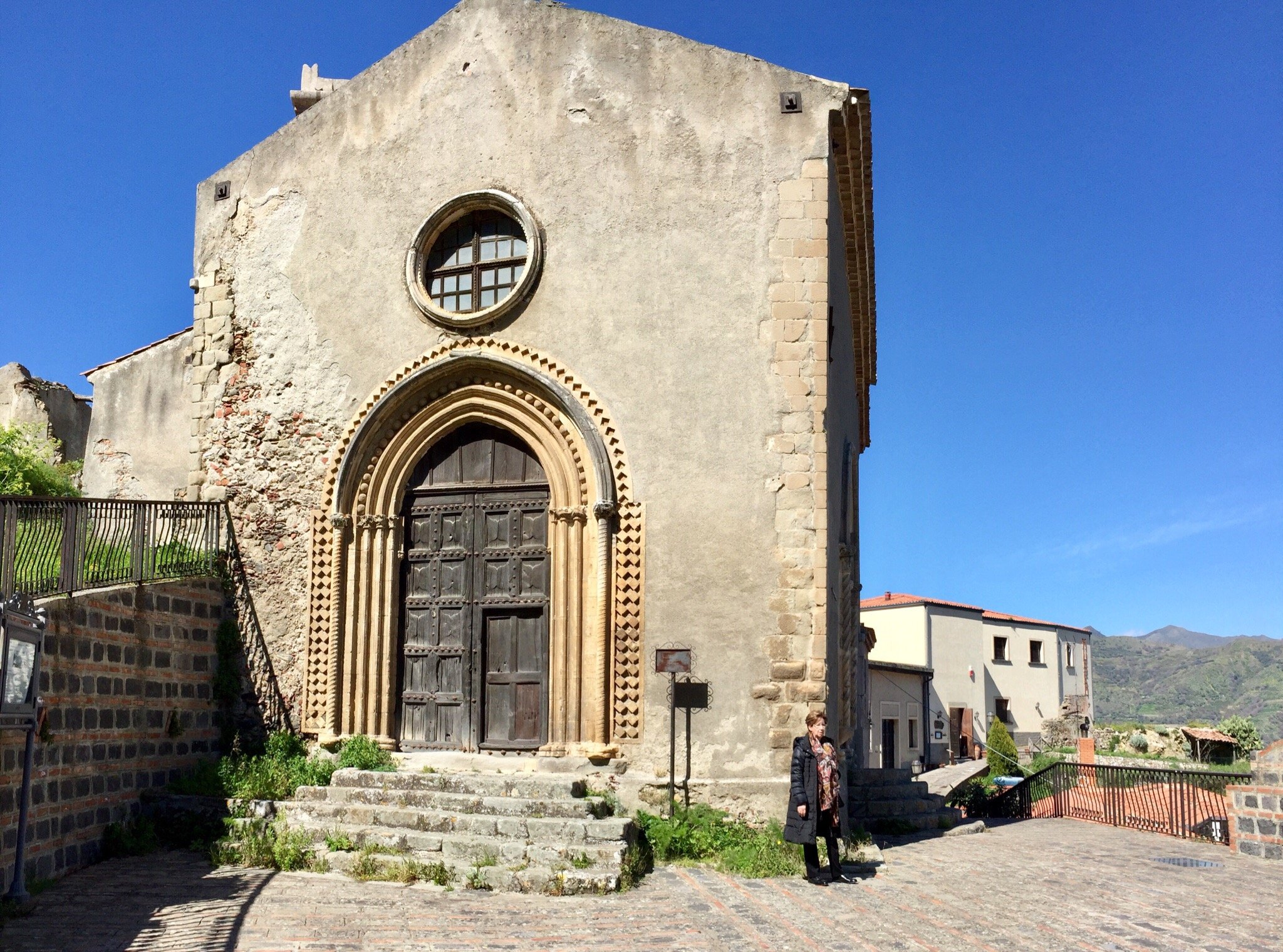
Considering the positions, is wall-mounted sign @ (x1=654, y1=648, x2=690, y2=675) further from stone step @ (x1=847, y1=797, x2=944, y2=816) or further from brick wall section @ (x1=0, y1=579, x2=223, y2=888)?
brick wall section @ (x1=0, y1=579, x2=223, y2=888)

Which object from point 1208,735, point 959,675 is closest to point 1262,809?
point 1208,735

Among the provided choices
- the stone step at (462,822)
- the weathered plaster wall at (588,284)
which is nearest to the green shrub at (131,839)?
the stone step at (462,822)

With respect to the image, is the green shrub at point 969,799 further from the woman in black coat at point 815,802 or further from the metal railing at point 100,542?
the metal railing at point 100,542

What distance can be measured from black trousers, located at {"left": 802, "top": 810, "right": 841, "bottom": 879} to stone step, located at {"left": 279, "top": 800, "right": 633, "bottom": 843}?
5.17 ft

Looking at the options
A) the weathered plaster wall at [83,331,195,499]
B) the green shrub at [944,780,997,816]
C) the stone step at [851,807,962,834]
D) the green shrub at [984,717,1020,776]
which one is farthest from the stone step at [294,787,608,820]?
the green shrub at [984,717,1020,776]

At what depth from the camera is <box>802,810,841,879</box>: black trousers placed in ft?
31.1

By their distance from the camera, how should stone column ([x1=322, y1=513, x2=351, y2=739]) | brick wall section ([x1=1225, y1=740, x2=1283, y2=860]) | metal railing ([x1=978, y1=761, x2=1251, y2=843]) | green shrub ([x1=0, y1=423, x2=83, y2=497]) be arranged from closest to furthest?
stone column ([x1=322, y1=513, x2=351, y2=739]), brick wall section ([x1=1225, y1=740, x2=1283, y2=860]), metal railing ([x1=978, y1=761, x2=1251, y2=843]), green shrub ([x1=0, y1=423, x2=83, y2=497])

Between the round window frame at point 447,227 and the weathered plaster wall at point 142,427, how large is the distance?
15.0 ft

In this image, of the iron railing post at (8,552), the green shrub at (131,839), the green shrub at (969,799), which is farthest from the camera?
the green shrub at (969,799)

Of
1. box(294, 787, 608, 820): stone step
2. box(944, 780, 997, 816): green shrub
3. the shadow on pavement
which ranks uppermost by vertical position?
box(294, 787, 608, 820): stone step

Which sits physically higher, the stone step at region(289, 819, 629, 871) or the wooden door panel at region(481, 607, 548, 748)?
the wooden door panel at region(481, 607, 548, 748)

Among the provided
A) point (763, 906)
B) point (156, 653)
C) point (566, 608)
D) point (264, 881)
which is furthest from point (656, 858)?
point (156, 653)

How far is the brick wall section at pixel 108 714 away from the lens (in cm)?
907

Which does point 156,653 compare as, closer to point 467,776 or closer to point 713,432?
point 467,776
